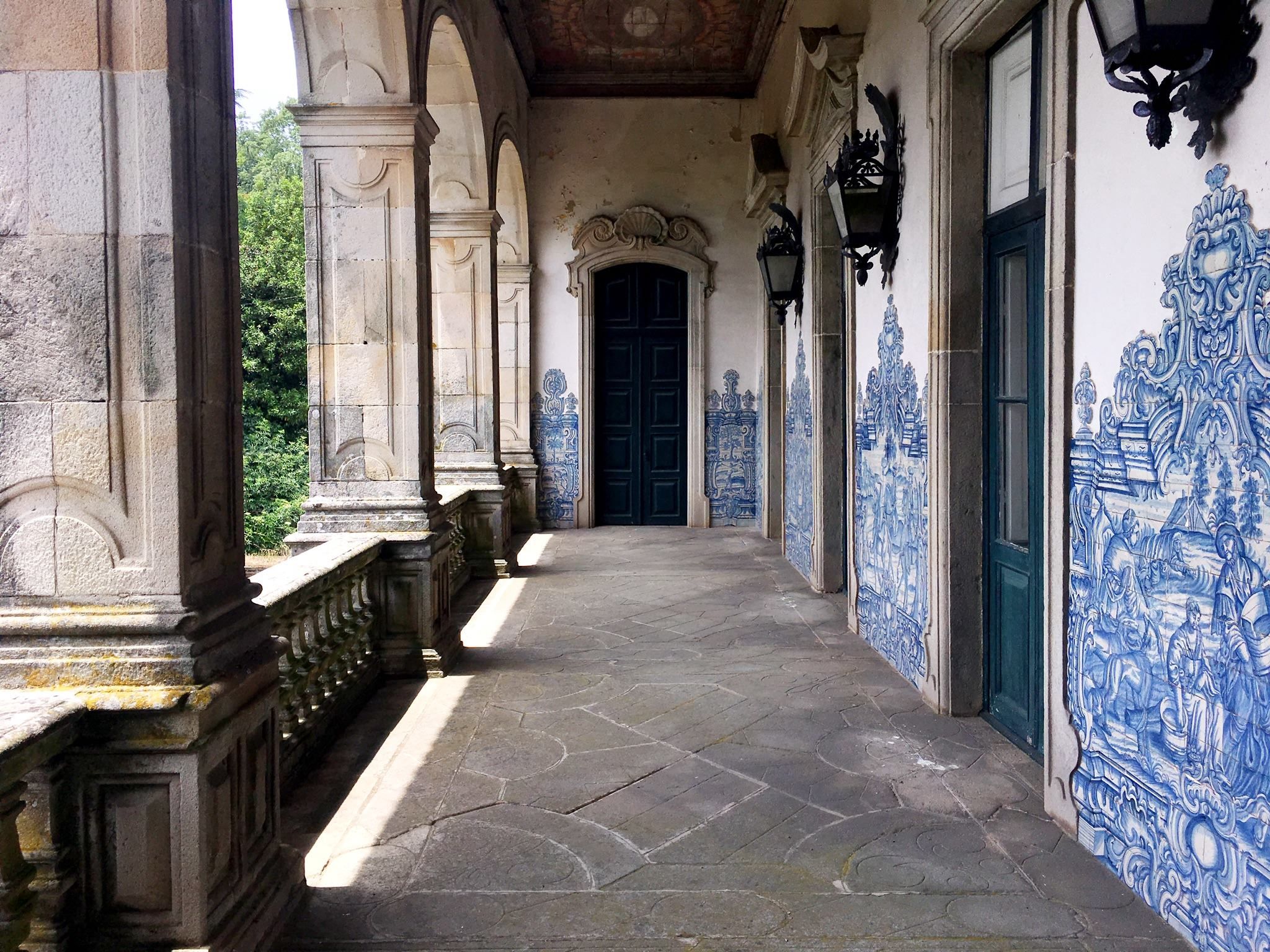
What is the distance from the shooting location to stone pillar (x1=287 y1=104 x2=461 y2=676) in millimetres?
5234

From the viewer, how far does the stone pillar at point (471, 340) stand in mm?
8375

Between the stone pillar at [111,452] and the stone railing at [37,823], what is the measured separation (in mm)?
49

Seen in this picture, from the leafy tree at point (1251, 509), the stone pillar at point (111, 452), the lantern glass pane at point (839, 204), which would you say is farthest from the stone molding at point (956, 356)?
the stone pillar at point (111, 452)

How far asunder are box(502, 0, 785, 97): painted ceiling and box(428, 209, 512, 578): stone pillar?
7.30 feet

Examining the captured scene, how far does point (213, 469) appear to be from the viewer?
7.97 feet

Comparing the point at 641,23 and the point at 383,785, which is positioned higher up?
the point at 641,23

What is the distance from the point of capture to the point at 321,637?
4.22m

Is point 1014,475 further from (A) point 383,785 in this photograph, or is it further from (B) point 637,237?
(B) point 637,237

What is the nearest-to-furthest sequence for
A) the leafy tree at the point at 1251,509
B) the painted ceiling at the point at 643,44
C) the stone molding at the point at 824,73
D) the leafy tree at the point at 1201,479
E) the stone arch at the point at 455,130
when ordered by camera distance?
the leafy tree at the point at 1251,509 < the leafy tree at the point at 1201,479 < the stone molding at the point at 824,73 < the stone arch at the point at 455,130 < the painted ceiling at the point at 643,44

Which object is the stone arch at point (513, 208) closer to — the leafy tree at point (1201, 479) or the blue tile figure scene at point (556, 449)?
the blue tile figure scene at point (556, 449)

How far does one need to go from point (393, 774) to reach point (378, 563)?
163 cm

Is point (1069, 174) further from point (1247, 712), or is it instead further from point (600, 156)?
point (600, 156)

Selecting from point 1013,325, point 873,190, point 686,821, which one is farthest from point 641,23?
point 686,821

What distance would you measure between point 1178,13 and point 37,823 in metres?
2.97
